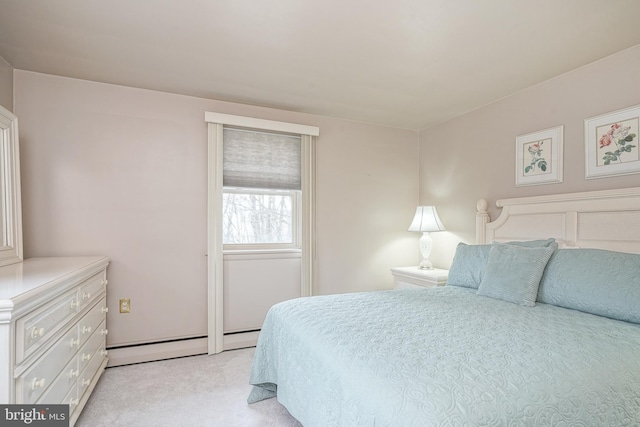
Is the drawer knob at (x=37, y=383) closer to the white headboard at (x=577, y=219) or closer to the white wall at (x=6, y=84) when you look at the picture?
the white wall at (x=6, y=84)

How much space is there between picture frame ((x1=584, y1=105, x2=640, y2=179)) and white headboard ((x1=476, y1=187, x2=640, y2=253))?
0.17 m

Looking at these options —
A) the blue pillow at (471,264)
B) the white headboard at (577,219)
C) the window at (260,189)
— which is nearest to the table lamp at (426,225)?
the white headboard at (577,219)

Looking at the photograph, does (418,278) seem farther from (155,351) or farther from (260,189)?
(155,351)

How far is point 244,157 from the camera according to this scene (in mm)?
3096

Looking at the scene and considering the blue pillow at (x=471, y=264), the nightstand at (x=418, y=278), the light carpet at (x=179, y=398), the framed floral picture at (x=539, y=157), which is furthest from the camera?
the nightstand at (x=418, y=278)

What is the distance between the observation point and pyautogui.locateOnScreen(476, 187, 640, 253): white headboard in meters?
2.02

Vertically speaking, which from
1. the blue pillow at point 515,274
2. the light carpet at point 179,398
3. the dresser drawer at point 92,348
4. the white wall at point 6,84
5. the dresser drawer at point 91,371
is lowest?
the light carpet at point 179,398

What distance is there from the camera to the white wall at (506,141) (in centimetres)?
217

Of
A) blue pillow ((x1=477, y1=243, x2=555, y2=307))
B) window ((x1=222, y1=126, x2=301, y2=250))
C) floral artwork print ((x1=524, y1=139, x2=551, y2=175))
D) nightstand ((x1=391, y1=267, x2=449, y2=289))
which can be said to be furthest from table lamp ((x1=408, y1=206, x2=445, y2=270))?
window ((x1=222, y1=126, x2=301, y2=250))

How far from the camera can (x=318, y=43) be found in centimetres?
203

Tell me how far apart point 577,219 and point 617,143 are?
0.55 meters

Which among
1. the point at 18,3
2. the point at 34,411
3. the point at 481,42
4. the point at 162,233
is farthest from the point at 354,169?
the point at 34,411

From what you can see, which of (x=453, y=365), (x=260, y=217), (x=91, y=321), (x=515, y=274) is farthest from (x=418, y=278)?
(x=91, y=321)

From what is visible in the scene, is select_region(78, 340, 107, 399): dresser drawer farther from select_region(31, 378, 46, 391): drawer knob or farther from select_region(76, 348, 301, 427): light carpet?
select_region(31, 378, 46, 391): drawer knob
